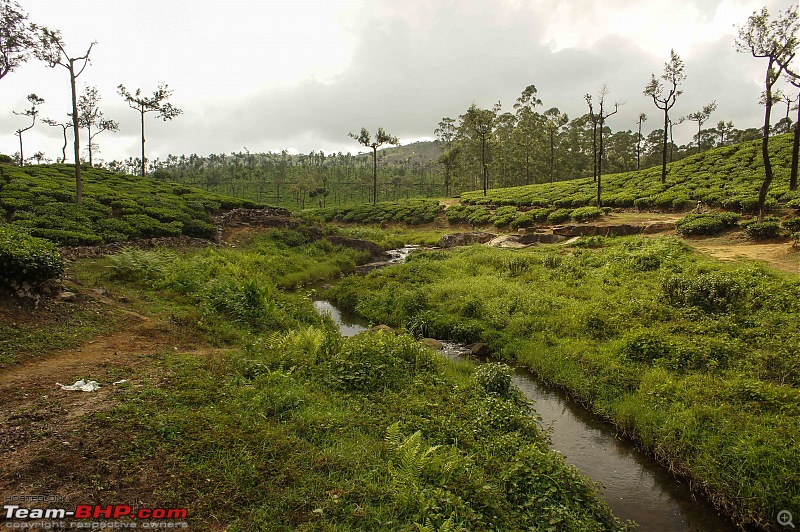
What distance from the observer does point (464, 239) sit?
35.6 metres

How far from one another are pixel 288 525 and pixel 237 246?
24.9 metres

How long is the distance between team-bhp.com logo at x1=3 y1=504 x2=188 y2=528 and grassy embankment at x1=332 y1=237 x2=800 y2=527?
29.3 feet

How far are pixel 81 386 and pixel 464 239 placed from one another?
31.3m

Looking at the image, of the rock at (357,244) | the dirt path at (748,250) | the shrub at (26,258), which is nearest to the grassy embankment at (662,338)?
the dirt path at (748,250)

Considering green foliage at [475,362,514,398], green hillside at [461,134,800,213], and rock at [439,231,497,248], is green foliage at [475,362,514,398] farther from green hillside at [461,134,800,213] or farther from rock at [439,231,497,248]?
rock at [439,231,497,248]

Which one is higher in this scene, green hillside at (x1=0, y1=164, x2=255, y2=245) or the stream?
green hillside at (x1=0, y1=164, x2=255, y2=245)

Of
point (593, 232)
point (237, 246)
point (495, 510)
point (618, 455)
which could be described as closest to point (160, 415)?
point (495, 510)

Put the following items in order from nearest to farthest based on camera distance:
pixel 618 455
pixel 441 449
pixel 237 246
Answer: pixel 441 449 → pixel 618 455 → pixel 237 246

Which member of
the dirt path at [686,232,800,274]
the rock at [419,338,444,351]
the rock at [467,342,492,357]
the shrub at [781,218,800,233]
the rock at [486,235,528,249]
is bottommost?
the rock at [467,342,492,357]

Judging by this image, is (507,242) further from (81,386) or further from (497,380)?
(81,386)

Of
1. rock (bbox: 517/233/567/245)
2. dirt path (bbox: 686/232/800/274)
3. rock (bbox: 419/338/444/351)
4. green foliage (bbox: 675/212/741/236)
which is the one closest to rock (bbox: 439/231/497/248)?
rock (bbox: 517/233/567/245)

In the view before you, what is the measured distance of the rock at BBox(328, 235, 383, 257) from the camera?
33.2 meters

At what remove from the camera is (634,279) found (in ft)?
53.7

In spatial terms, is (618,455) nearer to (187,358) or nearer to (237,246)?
(187,358)
